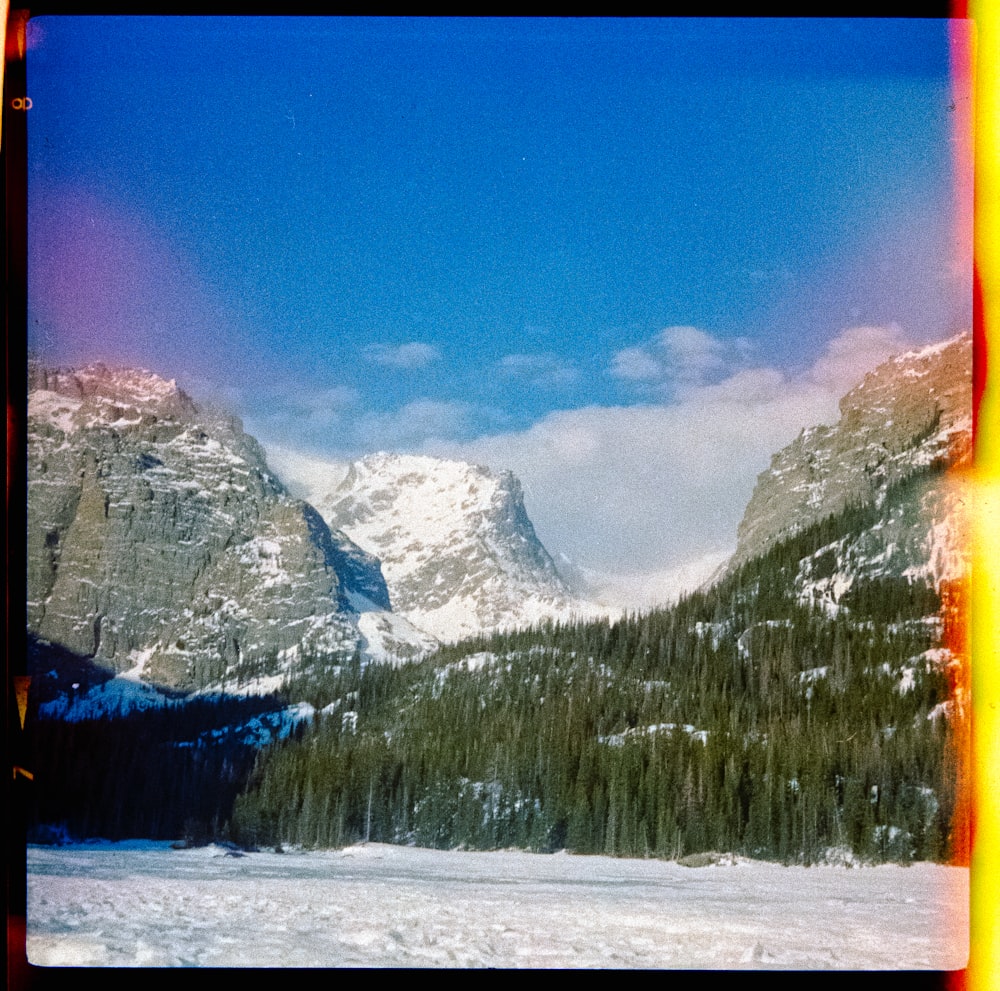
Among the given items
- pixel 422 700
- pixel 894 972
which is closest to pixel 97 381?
pixel 422 700

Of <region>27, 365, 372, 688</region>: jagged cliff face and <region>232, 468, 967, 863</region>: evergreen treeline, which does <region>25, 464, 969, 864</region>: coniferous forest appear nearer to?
<region>232, 468, 967, 863</region>: evergreen treeline

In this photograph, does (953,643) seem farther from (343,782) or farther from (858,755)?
(343,782)

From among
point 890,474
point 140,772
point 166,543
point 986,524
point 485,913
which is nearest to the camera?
point 986,524

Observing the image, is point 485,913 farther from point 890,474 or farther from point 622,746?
point 890,474

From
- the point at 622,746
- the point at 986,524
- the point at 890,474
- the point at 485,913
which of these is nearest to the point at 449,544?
the point at 622,746

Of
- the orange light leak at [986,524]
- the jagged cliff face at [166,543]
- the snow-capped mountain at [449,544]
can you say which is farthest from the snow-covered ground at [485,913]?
the snow-capped mountain at [449,544]
